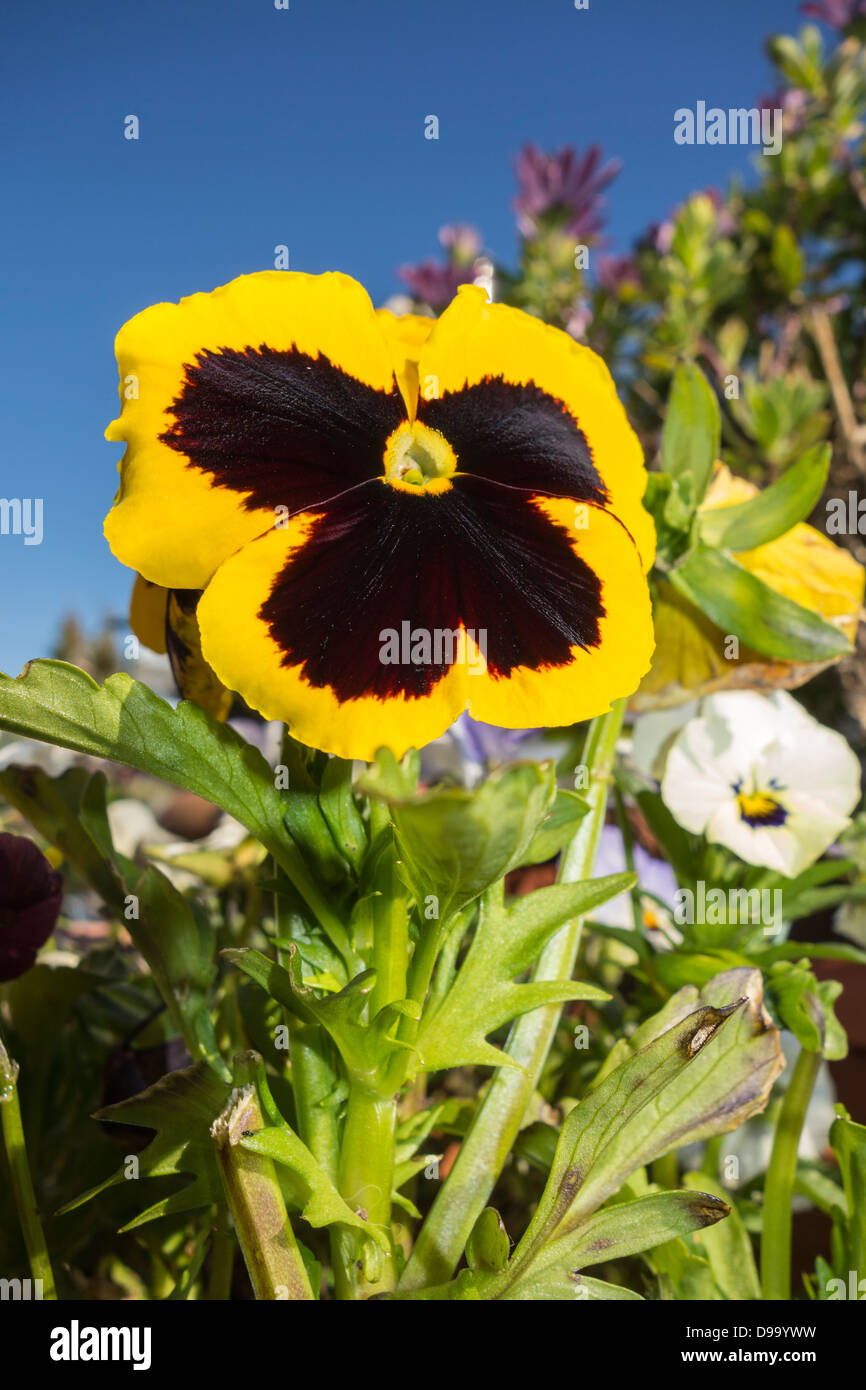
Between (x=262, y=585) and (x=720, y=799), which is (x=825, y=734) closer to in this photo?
(x=720, y=799)

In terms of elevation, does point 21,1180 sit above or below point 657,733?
below

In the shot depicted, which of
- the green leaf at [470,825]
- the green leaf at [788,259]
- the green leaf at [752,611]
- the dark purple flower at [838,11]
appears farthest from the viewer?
the dark purple flower at [838,11]

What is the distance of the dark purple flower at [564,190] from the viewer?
1.91 meters

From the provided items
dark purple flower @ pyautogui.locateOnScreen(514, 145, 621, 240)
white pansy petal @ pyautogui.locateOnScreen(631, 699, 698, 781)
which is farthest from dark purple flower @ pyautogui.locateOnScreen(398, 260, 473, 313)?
→ white pansy petal @ pyautogui.locateOnScreen(631, 699, 698, 781)

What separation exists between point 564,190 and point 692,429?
66.0 inches

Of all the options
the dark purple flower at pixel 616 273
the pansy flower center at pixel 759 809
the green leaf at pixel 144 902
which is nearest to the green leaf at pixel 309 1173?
the green leaf at pixel 144 902

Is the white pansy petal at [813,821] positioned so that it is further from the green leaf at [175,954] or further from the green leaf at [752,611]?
the green leaf at [175,954]

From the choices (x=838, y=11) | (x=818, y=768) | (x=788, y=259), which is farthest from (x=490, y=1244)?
(x=838, y=11)

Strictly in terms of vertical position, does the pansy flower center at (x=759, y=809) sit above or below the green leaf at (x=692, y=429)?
below

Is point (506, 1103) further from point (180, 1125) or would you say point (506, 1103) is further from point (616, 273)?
point (616, 273)

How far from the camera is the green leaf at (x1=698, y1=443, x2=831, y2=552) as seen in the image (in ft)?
A: 1.53

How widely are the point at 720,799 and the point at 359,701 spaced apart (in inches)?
12.3

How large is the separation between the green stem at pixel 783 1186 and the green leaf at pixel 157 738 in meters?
0.27

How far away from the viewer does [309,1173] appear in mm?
325
